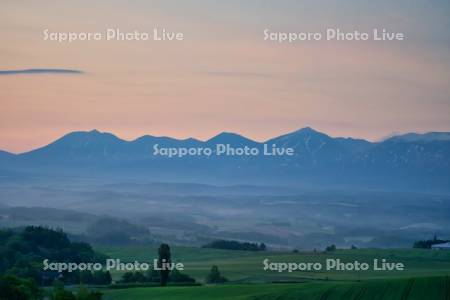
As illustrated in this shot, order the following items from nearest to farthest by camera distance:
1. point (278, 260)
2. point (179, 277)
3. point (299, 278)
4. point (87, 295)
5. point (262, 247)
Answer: point (87, 295)
point (299, 278)
point (179, 277)
point (278, 260)
point (262, 247)

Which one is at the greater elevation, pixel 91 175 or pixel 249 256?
pixel 91 175

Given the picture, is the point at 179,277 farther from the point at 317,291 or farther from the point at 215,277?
the point at 317,291

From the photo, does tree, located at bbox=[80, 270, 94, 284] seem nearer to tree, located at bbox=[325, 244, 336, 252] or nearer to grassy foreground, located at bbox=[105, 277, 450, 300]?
grassy foreground, located at bbox=[105, 277, 450, 300]

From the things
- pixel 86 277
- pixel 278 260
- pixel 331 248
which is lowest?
pixel 86 277

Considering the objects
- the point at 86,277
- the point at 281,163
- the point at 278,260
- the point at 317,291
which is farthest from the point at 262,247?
the point at 281,163

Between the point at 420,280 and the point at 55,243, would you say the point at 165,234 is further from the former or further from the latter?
the point at 420,280

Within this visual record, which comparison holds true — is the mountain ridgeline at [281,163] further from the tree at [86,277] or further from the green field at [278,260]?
the tree at [86,277]

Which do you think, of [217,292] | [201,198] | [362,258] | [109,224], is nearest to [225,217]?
[201,198]
